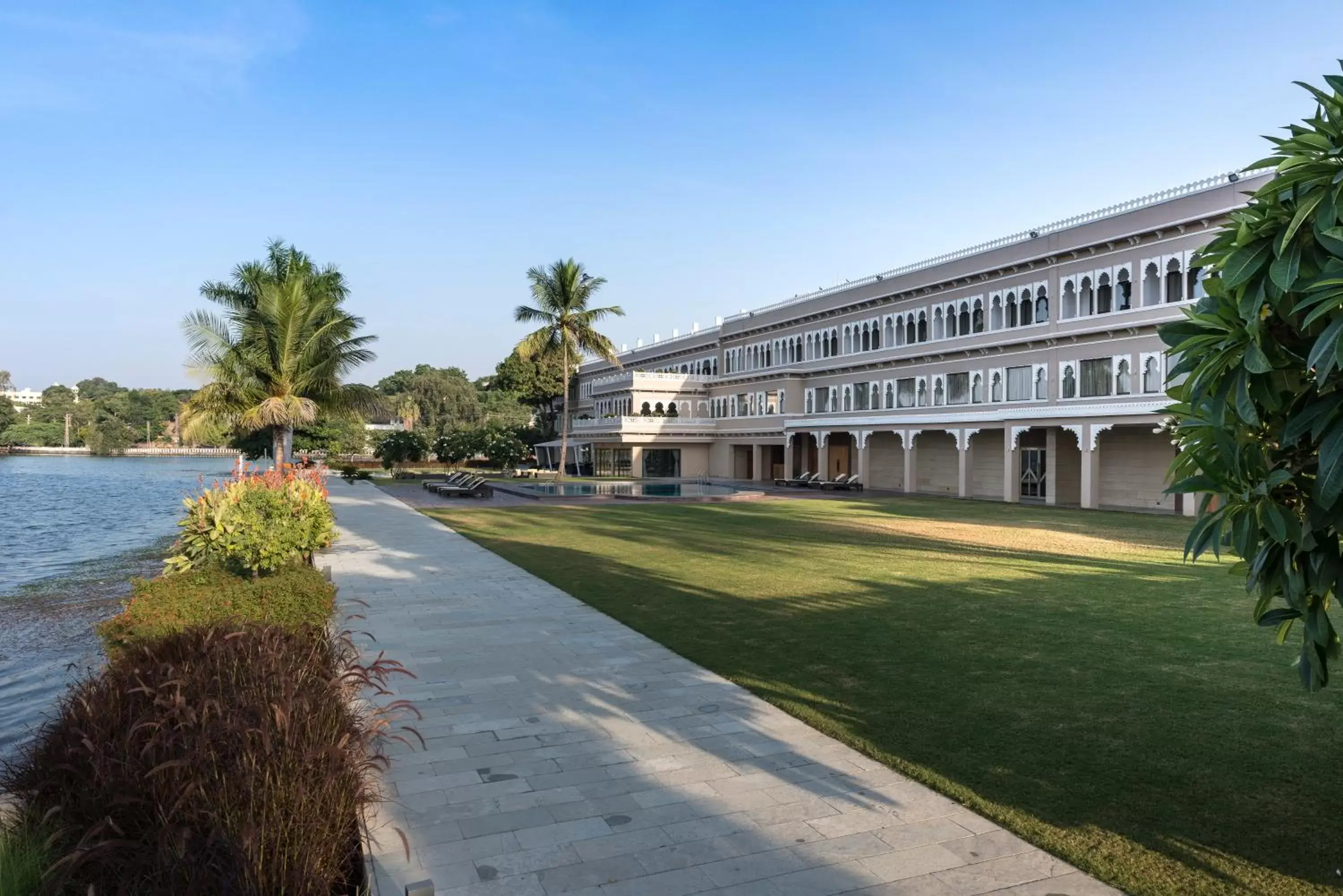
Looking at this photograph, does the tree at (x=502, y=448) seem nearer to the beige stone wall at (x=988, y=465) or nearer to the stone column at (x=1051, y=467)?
the beige stone wall at (x=988, y=465)

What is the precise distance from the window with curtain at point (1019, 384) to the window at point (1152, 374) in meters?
5.21

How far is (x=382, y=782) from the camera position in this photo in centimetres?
559

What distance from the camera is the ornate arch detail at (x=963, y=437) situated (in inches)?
1454

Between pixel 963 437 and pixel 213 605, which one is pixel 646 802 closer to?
pixel 213 605

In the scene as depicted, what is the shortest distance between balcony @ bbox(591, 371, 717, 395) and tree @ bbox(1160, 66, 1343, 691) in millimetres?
54123

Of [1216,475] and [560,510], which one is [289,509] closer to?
[1216,475]

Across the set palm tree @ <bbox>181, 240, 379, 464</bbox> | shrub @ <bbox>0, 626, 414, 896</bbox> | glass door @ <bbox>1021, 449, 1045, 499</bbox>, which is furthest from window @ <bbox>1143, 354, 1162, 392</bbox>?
shrub @ <bbox>0, 626, 414, 896</bbox>

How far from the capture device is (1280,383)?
129 inches

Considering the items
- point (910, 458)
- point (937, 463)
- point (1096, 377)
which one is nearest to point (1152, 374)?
point (1096, 377)

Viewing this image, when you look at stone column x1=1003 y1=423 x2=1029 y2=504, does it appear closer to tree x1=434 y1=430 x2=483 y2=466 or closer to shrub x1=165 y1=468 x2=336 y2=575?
shrub x1=165 y1=468 x2=336 y2=575

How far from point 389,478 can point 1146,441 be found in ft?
140

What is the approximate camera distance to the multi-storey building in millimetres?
29938

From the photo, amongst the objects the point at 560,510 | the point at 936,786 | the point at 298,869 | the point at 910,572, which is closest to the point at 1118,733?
the point at 936,786

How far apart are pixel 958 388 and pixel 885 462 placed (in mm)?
7237
